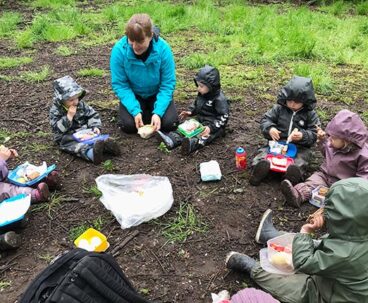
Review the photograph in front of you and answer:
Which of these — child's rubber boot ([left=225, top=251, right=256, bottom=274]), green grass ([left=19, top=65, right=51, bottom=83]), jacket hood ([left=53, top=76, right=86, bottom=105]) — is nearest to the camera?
child's rubber boot ([left=225, top=251, right=256, bottom=274])

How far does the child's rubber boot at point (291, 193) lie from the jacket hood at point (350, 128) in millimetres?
571

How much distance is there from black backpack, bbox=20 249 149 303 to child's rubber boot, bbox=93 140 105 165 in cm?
200

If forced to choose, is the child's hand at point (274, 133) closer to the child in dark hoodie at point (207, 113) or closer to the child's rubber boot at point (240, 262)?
the child in dark hoodie at point (207, 113)

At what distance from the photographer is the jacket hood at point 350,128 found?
A: 10.6ft

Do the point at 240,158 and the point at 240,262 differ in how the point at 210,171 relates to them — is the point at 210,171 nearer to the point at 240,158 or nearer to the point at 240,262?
the point at 240,158

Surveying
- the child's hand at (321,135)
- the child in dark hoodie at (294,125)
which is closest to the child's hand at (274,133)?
the child in dark hoodie at (294,125)

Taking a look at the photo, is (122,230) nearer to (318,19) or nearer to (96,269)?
(96,269)

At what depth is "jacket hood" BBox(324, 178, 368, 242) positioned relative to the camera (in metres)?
2.17

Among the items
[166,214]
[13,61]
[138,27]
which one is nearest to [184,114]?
[138,27]

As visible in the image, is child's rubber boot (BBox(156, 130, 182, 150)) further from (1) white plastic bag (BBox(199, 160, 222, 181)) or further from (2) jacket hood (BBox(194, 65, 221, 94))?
(2) jacket hood (BBox(194, 65, 221, 94))

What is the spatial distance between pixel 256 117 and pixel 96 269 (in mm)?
3460

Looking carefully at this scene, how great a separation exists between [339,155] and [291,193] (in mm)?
513

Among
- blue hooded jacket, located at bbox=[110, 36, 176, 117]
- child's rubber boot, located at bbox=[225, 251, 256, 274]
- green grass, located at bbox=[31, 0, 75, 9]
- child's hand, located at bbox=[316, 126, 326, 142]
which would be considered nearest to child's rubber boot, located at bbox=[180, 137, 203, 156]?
blue hooded jacket, located at bbox=[110, 36, 176, 117]

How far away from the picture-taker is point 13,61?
6.60m
